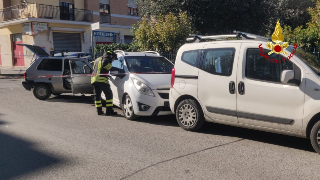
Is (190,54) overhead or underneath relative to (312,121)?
overhead

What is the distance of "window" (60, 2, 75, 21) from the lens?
27922 millimetres

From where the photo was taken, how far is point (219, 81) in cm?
604


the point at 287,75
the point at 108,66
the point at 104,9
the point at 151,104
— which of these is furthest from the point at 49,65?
the point at 104,9

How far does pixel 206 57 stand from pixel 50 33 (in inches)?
895

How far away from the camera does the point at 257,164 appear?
475 centimetres

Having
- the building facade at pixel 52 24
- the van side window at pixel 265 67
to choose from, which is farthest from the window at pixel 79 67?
the building facade at pixel 52 24

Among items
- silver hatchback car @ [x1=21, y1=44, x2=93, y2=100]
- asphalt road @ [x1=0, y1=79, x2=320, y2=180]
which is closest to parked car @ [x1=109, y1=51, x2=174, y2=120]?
asphalt road @ [x1=0, y1=79, x2=320, y2=180]

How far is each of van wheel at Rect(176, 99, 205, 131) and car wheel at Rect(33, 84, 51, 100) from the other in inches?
235

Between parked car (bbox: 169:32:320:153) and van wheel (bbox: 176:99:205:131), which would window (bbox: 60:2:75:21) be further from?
van wheel (bbox: 176:99:205:131)

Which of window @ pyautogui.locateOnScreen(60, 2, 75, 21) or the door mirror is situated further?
window @ pyautogui.locateOnScreen(60, 2, 75, 21)

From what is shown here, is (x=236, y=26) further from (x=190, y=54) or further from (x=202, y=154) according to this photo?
(x=202, y=154)

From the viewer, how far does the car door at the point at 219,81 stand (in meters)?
5.88

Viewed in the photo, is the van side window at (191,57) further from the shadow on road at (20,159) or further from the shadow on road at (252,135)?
the shadow on road at (20,159)

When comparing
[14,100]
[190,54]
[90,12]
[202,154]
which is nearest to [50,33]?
[90,12]
